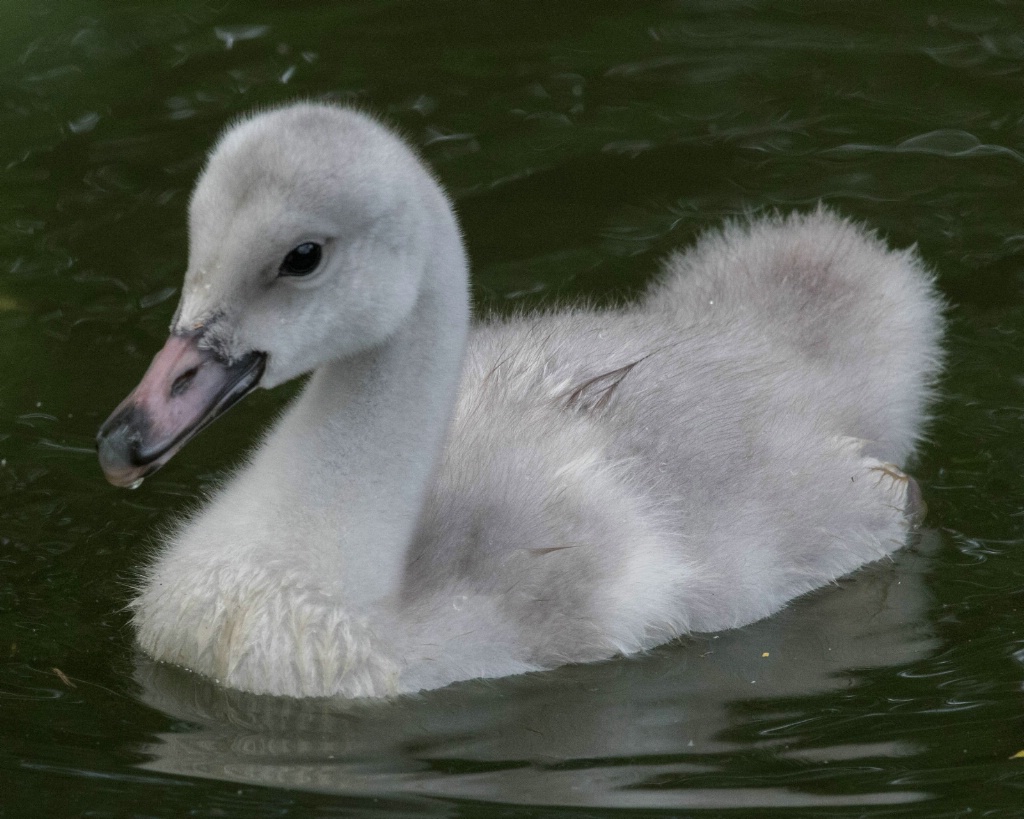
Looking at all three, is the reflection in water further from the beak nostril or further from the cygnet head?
the beak nostril

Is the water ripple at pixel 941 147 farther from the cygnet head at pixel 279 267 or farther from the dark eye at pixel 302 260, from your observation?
the dark eye at pixel 302 260

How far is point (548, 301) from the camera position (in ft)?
23.2

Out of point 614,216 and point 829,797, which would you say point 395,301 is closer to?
point 829,797

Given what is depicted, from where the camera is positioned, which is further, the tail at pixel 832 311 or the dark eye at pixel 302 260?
the tail at pixel 832 311

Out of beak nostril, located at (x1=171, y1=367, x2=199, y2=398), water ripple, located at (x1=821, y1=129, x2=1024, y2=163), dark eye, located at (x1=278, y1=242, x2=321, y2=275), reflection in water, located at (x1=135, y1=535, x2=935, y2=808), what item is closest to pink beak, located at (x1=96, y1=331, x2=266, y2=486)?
beak nostril, located at (x1=171, y1=367, x2=199, y2=398)

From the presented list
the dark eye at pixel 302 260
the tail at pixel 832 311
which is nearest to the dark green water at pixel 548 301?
the tail at pixel 832 311

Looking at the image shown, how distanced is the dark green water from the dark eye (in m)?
1.08

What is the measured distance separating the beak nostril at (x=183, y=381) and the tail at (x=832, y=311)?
1895 millimetres

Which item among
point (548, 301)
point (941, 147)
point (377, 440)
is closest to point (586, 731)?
point (377, 440)

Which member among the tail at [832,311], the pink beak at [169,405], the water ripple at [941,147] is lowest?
the water ripple at [941,147]

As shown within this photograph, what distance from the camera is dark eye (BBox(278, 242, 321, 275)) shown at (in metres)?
4.77

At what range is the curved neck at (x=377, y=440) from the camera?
500cm

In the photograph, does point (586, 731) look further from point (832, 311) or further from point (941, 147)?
point (941, 147)

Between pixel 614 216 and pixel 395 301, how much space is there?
2692 millimetres
